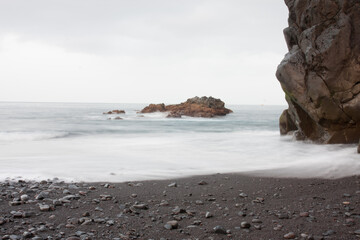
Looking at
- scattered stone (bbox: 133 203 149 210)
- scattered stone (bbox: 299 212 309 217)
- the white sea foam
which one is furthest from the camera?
the white sea foam

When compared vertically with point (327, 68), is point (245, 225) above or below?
below

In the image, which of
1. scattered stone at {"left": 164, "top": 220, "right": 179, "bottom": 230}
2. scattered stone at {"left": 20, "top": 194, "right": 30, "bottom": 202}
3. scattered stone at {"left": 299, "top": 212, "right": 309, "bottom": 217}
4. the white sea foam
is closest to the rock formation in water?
the white sea foam

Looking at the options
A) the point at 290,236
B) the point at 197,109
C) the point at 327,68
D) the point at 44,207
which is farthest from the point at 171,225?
the point at 197,109

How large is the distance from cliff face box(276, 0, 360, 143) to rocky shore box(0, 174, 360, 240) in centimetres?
502

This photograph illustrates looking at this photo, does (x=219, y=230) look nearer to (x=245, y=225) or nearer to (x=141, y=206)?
(x=245, y=225)

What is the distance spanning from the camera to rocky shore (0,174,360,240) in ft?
12.0

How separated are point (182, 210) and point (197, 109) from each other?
41254mm

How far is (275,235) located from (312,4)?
32.9 feet

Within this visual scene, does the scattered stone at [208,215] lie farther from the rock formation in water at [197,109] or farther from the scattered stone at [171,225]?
the rock formation in water at [197,109]

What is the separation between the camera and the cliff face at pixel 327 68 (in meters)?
10.1

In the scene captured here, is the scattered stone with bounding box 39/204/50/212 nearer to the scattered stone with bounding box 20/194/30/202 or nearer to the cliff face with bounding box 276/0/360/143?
the scattered stone with bounding box 20/194/30/202

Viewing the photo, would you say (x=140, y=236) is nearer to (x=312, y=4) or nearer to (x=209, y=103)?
(x=312, y=4)

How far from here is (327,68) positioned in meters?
10.5

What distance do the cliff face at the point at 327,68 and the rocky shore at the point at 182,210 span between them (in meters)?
5.02
